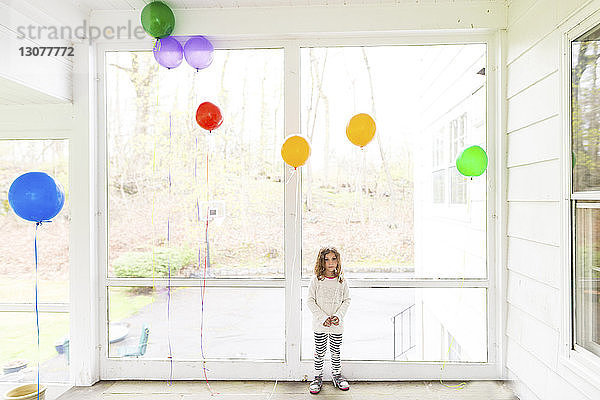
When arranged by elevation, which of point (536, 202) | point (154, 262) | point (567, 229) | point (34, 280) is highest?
point (536, 202)

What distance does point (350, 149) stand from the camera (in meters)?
3.45

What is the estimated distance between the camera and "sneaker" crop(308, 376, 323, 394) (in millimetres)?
3166

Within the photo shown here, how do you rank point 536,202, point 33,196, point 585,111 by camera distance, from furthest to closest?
point 536,202 < point 33,196 < point 585,111

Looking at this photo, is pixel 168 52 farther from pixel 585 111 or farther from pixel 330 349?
pixel 585 111

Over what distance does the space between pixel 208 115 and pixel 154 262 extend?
1167 mm

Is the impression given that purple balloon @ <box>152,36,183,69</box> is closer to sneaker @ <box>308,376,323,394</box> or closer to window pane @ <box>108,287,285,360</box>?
window pane @ <box>108,287,285,360</box>

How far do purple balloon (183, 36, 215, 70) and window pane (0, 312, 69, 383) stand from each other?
80.5 inches

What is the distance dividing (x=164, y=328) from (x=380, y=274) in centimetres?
162

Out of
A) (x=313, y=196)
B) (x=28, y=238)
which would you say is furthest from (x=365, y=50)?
(x=28, y=238)

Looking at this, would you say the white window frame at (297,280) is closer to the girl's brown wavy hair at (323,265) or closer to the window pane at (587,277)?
the girl's brown wavy hair at (323,265)

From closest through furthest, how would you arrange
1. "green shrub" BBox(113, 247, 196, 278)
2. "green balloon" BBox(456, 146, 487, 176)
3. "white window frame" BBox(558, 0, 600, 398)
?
"white window frame" BBox(558, 0, 600, 398)
"green balloon" BBox(456, 146, 487, 176)
"green shrub" BBox(113, 247, 196, 278)

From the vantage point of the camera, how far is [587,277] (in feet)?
7.45

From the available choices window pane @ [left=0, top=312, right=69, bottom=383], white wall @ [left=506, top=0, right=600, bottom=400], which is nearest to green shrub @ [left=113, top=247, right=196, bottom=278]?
window pane @ [left=0, top=312, right=69, bottom=383]

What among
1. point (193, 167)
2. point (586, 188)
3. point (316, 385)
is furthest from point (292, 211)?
point (586, 188)
